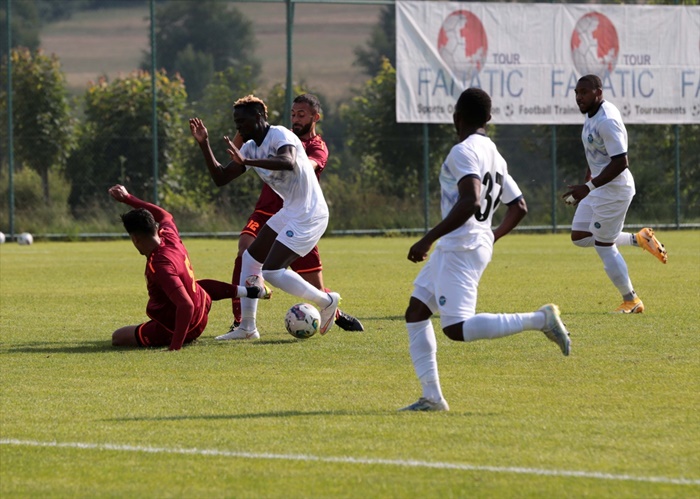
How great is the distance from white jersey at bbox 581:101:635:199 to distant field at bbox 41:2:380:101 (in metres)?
65.0

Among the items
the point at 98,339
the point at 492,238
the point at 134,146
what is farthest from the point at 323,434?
the point at 134,146

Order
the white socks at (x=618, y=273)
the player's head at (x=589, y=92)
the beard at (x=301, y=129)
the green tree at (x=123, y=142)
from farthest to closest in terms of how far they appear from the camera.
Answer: the green tree at (x=123, y=142)
the white socks at (x=618, y=273)
the player's head at (x=589, y=92)
the beard at (x=301, y=129)

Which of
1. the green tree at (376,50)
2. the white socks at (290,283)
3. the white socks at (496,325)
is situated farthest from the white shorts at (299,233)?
the green tree at (376,50)

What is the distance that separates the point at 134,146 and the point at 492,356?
18046mm

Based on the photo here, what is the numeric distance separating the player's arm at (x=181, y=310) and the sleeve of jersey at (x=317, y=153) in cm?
192

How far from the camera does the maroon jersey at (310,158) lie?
1085 centimetres

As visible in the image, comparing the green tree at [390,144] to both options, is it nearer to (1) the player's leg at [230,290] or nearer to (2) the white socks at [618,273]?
(2) the white socks at [618,273]

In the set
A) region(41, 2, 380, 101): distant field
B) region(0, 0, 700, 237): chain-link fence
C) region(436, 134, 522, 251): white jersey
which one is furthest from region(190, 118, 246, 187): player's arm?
region(41, 2, 380, 101): distant field

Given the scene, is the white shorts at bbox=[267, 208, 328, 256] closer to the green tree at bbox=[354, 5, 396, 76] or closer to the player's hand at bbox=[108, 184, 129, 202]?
the player's hand at bbox=[108, 184, 129, 202]

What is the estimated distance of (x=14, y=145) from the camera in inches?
1049

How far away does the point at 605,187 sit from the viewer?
12133 millimetres

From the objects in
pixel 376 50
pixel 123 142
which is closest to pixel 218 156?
pixel 123 142

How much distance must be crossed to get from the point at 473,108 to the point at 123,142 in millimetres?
20173

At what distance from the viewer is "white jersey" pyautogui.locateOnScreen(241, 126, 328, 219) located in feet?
32.0
